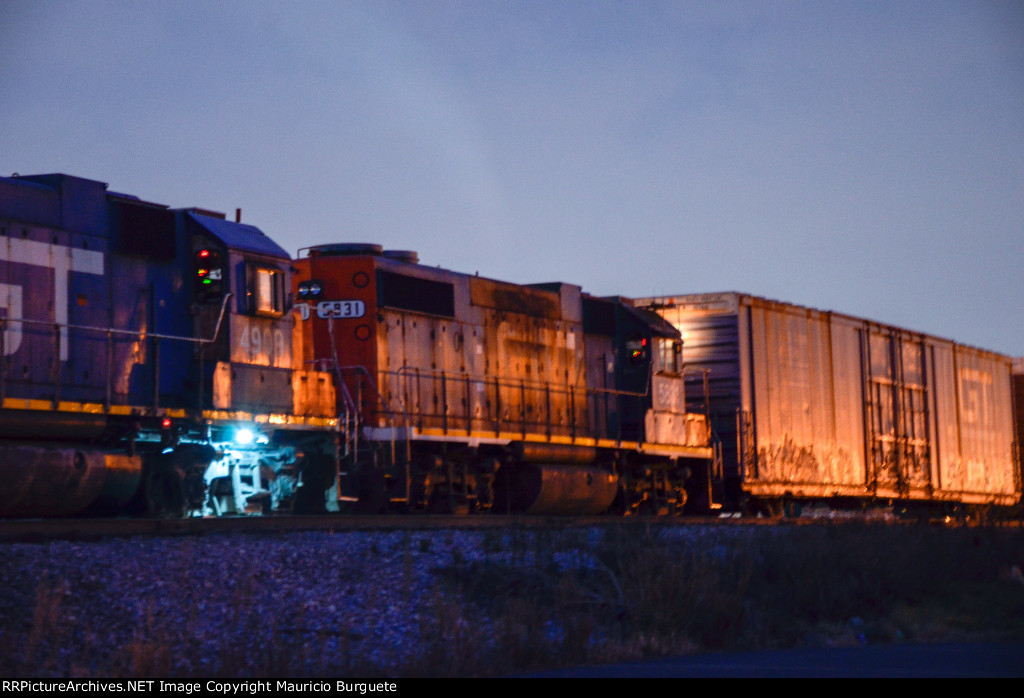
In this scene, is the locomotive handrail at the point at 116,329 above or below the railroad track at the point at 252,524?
above

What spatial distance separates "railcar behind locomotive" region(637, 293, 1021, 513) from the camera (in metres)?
21.6

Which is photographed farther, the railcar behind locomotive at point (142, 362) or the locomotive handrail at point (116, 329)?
the locomotive handrail at point (116, 329)

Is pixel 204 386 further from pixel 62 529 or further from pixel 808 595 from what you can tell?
pixel 808 595

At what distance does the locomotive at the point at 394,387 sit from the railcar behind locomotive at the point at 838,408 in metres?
0.05

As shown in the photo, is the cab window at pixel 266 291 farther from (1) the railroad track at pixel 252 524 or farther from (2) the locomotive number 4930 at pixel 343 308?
(1) the railroad track at pixel 252 524

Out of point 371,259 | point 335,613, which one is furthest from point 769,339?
point 335,613

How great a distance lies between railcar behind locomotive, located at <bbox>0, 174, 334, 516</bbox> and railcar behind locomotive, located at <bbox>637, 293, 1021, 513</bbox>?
832cm

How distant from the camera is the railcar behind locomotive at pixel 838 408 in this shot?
21.6m

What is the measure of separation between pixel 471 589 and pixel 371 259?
6.16 meters

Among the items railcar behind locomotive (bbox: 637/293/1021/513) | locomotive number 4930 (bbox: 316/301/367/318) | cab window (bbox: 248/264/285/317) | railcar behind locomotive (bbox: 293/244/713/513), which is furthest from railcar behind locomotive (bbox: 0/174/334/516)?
railcar behind locomotive (bbox: 637/293/1021/513)

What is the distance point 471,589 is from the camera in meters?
11.7

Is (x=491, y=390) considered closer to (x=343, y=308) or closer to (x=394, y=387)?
(x=394, y=387)

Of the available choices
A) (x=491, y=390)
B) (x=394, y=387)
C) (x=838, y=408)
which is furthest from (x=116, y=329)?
(x=838, y=408)

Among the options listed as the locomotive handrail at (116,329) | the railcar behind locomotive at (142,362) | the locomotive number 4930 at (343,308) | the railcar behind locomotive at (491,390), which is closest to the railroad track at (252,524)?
the railcar behind locomotive at (142,362)
